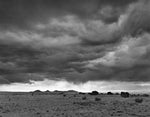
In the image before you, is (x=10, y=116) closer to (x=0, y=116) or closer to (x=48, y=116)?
(x=0, y=116)

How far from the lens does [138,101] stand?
5319cm

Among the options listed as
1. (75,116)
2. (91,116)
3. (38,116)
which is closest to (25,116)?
(38,116)

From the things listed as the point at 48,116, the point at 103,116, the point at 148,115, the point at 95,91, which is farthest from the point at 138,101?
the point at 95,91

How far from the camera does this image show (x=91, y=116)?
99.5ft

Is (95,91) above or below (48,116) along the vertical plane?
above

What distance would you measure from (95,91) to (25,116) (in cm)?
8091

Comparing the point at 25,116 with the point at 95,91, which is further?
the point at 95,91

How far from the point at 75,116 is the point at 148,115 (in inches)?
395

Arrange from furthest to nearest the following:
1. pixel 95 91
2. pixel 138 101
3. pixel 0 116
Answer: pixel 95 91
pixel 138 101
pixel 0 116

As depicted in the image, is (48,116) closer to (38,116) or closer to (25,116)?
(38,116)

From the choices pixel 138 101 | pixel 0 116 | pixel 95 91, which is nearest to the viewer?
pixel 0 116

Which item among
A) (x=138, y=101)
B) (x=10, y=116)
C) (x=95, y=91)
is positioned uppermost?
(x=95, y=91)

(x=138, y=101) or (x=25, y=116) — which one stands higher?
(x=138, y=101)

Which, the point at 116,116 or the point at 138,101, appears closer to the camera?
the point at 116,116
